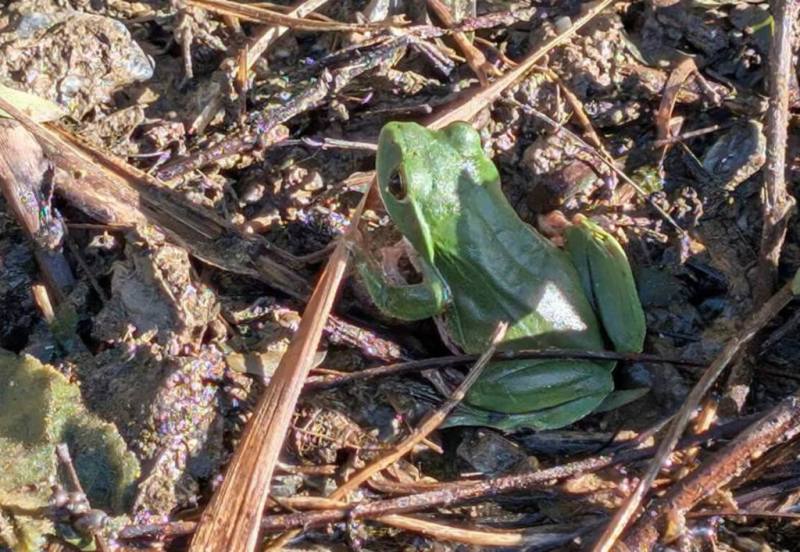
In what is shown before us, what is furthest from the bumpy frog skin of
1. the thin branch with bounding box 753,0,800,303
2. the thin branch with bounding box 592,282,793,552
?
the thin branch with bounding box 753,0,800,303

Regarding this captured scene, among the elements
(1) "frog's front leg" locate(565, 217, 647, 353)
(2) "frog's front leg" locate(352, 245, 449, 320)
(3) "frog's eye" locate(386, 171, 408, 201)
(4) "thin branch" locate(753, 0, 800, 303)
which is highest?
(4) "thin branch" locate(753, 0, 800, 303)

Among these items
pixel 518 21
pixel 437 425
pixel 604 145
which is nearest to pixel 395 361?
pixel 437 425

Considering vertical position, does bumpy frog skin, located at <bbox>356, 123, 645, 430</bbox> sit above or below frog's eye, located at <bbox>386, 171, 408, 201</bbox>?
below

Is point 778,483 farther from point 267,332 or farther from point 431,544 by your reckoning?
point 267,332

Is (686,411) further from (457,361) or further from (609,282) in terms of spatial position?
(457,361)

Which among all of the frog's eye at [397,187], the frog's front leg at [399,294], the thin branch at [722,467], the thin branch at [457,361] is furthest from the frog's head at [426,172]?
the thin branch at [722,467]

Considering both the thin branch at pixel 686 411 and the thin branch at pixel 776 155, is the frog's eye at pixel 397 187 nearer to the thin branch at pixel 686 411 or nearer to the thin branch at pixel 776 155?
the thin branch at pixel 686 411

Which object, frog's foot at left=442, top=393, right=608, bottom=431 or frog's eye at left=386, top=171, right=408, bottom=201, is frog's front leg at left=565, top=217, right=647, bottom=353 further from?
frog's eye at left=386, top=171, right=408, bottom=201

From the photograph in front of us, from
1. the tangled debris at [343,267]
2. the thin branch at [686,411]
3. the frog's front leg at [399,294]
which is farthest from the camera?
the frog's front leg at [399,294]

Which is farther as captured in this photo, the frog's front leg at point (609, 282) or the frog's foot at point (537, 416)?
the frog's front leg at point (609, 282)
